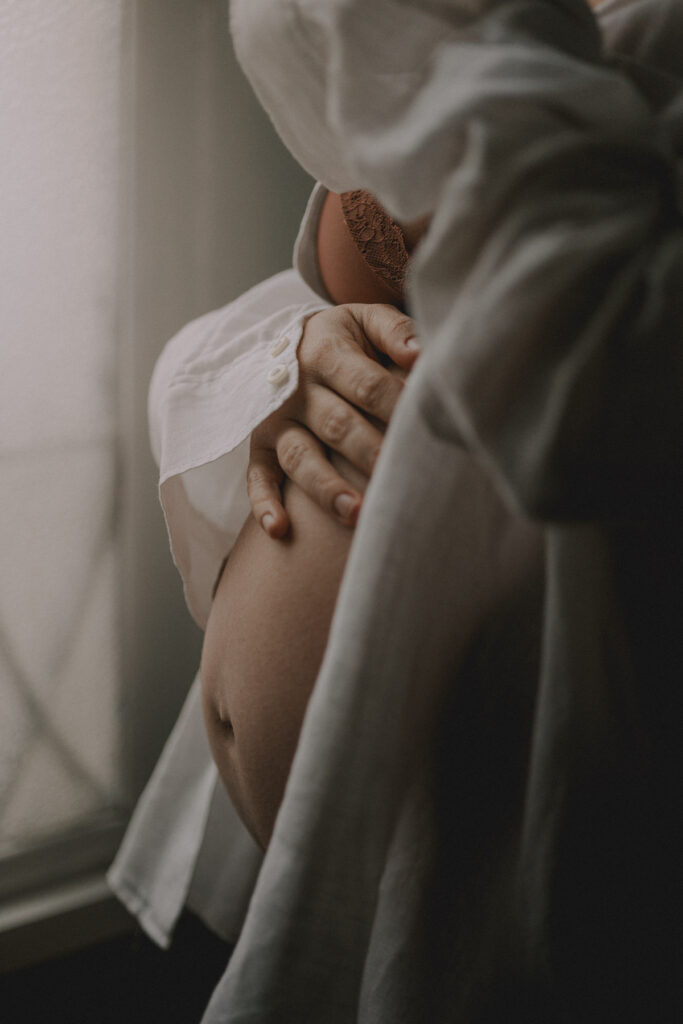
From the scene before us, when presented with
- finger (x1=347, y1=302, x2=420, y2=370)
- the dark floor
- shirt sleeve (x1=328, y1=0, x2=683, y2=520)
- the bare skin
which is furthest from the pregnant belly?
the dark floor

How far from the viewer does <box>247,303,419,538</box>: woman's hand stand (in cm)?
48

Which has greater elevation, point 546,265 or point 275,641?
point 546,265

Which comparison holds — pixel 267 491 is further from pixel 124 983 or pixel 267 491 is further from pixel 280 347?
pixel 124 983

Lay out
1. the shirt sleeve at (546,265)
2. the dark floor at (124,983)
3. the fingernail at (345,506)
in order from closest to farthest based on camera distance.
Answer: the shirt sleeve at (546,265) < the fingernail at (345,506) < the dark floor at (124,983)

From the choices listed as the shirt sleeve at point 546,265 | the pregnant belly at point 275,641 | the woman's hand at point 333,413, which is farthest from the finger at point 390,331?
the shirt sleeve at point 546,265

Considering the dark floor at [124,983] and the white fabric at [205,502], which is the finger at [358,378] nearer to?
the white fabric at [205,502]

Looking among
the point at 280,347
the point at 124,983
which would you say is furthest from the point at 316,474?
the point at 124,983

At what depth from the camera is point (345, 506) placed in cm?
46

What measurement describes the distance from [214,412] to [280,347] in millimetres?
88

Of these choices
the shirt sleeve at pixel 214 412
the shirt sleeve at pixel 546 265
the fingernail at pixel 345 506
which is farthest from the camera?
the shirt sleeve at pixel 214 412

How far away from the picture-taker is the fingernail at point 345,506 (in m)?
0.45

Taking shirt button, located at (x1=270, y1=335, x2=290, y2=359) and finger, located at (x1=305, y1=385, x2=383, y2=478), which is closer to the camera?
finger, located at (x1=305, y1=385, x2=383, y2=478)

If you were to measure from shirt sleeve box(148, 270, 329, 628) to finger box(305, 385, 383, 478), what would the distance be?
0.09 feet

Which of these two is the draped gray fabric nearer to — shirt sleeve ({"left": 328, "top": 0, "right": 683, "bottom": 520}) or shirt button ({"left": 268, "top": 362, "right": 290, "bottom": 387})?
shirt sleeve ({"left": 328, "top": 0, "right": 683, "bottom": 520})
